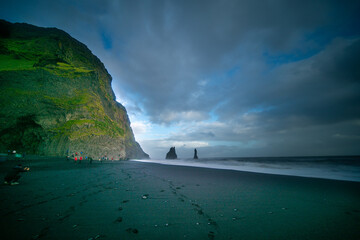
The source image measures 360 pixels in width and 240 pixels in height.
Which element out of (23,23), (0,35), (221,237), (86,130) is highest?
(23,23)

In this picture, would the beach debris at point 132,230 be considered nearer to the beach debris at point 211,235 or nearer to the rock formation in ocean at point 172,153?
the beach debris at point 211,235

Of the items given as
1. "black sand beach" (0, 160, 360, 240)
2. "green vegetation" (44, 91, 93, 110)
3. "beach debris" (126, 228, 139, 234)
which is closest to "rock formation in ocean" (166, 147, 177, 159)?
"green vegetation" (44, 91, 93, 110)

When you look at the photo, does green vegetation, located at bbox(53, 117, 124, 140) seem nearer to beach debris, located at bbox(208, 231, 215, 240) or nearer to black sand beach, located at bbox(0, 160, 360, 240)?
black sand beach, located at bbox(0, 160, 360, 240)

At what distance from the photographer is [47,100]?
126ft

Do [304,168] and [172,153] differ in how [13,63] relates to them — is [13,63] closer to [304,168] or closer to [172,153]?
[304,168]

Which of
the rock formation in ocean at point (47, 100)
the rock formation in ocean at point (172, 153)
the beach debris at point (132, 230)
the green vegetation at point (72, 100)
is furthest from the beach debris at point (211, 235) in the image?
the rock formation in ocean at point (172, 153)

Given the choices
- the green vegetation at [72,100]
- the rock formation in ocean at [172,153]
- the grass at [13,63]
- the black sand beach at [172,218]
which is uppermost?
the grass at [13,63]

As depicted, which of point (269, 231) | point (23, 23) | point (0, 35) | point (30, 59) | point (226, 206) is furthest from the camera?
point (23, 23)

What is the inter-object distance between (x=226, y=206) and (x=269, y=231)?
1.74 meters

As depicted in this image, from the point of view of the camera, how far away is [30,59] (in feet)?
156

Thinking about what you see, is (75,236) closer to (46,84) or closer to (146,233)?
(146,233)

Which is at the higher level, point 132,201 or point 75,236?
point 75,236

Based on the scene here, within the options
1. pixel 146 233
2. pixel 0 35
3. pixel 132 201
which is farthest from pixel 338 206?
pixel 0 35

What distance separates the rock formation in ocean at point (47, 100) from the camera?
34.9 m
